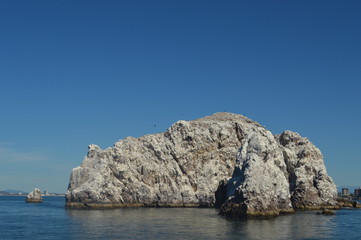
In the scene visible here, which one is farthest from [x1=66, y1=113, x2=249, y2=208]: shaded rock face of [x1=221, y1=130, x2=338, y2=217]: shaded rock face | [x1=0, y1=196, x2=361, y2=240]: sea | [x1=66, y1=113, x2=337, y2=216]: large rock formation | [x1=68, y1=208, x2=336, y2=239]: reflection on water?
[x1=0, y1=196, x2=361, y2=240]: sea

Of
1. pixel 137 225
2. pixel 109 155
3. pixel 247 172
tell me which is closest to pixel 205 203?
pixel 109 155

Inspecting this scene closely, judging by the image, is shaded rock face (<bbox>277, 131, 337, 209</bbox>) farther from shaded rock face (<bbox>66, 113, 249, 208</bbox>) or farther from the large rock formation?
shaded rock face (<bbox>66, 113, 249, 208</bbox>)

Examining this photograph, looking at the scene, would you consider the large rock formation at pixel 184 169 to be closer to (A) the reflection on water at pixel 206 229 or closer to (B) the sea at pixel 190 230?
(A) the reflection on water at pixel 206 229

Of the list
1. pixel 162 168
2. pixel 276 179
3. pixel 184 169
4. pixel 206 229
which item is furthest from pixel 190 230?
pixel 184 169

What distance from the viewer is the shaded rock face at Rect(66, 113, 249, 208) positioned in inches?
5472

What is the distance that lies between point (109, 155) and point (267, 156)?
6104 cm

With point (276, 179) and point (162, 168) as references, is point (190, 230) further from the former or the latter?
point (162, 168)

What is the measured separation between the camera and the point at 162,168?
485 ft

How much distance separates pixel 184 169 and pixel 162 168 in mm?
7685

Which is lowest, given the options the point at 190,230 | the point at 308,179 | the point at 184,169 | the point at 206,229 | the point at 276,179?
the point at 190,230

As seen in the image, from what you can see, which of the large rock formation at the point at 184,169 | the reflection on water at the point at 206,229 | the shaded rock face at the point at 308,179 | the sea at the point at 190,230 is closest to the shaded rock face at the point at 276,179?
the shaded rock face at the point at 308,179

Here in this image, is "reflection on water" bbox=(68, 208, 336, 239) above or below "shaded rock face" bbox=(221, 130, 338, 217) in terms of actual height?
below

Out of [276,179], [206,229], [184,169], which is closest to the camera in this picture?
[206,229]

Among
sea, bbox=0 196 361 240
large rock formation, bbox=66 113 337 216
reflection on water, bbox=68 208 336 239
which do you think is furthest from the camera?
large rock formation, bbox=66 113 337 216
